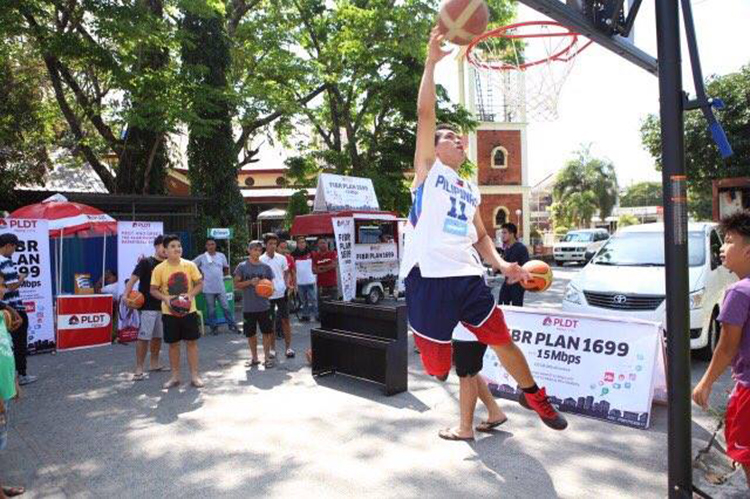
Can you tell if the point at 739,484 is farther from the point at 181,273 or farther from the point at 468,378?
the point at 181,273

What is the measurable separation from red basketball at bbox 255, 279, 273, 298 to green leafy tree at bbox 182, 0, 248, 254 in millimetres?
9710

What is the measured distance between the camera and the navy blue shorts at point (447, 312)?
12.0ft

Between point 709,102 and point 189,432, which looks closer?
point 709,102

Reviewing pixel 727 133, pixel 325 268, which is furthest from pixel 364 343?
pixel 727 133

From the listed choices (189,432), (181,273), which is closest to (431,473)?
(189,432)

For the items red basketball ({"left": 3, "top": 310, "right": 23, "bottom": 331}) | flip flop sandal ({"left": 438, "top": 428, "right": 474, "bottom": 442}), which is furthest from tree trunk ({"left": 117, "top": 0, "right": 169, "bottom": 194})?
flip flop sandal ({"left": 438, "top": 428, "right": 474, "bottom": 442})

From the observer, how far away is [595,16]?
438 cm

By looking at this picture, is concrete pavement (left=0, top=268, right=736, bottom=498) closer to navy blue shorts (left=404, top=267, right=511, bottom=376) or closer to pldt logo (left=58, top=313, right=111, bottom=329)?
navy blue shorts (left=404, top=267, right=511, bottom=376)

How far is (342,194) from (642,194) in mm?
93705

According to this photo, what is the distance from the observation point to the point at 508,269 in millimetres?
3686

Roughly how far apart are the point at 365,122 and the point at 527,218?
19.3m

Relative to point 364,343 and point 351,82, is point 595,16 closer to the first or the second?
point 364,343

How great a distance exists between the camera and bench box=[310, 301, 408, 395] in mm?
6492

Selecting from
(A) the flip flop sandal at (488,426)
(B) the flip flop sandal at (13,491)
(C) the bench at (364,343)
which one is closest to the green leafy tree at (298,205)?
(C) the bench at (364,343)
